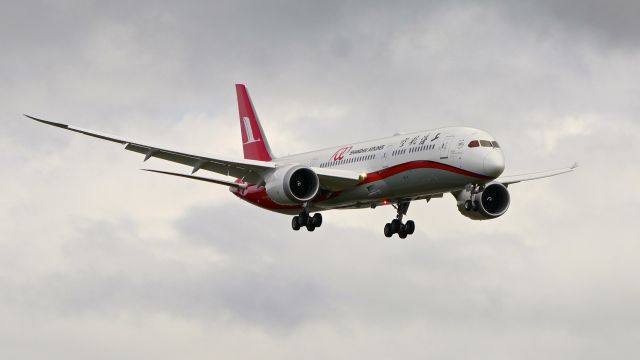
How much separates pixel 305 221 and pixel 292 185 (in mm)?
3313

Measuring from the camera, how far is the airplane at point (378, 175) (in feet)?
196

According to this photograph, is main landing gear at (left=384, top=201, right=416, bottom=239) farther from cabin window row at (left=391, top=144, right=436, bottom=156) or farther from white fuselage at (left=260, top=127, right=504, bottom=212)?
cabin window row at (left=391, top=144, right=436, bottom=156)

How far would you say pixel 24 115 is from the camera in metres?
54.7

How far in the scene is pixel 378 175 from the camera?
209ft

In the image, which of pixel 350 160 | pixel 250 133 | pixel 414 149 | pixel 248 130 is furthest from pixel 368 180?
pixel 248 130

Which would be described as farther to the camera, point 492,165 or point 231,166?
point 231,166

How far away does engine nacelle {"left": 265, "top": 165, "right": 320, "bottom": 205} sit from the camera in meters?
63.6

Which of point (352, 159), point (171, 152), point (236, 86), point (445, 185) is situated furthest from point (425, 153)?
point (236, 86)

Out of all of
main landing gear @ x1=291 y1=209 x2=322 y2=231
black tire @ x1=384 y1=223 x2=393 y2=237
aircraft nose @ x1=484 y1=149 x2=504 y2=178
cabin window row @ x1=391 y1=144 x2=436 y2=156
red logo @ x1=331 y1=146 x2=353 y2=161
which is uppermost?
red logo @ x1=331 y1=146 x2=353 y2=161

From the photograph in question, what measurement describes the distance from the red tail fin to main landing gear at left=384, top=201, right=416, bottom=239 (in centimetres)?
1093

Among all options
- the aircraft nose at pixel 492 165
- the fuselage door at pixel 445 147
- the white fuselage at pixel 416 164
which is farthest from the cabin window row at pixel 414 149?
the aircraft nose at pixel 492 165

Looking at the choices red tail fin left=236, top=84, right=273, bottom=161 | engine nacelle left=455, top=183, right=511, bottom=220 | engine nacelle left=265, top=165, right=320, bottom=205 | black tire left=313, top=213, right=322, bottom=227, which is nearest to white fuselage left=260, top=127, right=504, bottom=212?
black tire left=313, top=213, right=322, bottom=227

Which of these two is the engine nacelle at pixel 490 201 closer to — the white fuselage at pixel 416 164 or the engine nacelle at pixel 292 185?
the white fuselage at pixel 416 164

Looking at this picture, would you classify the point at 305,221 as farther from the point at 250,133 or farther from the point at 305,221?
the point at 250,133
